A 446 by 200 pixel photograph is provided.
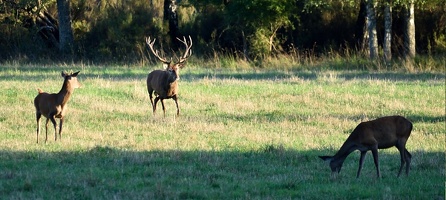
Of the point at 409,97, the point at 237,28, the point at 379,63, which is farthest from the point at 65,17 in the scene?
the point at 409,97

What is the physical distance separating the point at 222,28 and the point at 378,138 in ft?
96.4

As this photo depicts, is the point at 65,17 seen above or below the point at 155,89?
above

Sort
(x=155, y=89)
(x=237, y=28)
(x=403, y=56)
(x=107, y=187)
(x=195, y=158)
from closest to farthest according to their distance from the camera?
(x=107, y=187) → (x=195, y=158) → (x=155, y=89) → (x=403, y=56) → (x=237, y=28)

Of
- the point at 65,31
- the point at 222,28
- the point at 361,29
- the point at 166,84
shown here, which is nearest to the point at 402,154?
the point at 166,84

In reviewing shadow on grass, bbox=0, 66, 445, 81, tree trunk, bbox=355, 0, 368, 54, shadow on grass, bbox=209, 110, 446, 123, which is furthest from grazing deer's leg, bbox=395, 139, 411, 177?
tree trunk, bbox=355, 0, 368, 54

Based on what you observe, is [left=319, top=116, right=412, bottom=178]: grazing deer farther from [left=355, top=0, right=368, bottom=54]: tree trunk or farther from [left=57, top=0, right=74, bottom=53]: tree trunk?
[left=57, top=0, right=74, bottom=53]: tree trunk

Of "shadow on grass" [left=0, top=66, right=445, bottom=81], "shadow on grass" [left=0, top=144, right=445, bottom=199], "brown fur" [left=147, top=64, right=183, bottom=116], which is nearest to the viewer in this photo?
"shadow on grass" [left=0, top=144, right=445, bottom=199]

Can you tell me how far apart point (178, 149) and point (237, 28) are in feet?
81.8

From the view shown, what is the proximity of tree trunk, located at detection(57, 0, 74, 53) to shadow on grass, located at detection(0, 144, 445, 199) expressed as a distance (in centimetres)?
2642

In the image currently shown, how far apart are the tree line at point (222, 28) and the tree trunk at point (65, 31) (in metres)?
0.05

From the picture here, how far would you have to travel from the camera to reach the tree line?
119 feet

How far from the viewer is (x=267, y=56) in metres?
36.5

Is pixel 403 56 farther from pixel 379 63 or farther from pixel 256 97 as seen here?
pixel 256 97

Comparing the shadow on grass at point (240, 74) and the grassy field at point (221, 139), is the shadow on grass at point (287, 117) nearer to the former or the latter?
the grassy field at point (221, 139)
